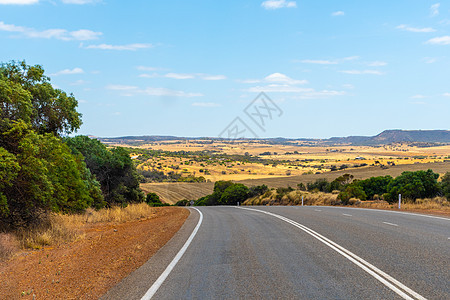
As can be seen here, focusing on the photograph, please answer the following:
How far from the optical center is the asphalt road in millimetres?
6102

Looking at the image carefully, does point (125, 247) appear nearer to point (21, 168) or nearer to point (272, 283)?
point (21, 168)

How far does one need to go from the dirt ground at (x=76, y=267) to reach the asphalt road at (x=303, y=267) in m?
0.44

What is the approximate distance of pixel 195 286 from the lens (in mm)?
6508

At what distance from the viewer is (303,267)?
7.77 m

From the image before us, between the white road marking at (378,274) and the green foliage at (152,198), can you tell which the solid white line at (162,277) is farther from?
the green foliage at (152,198)

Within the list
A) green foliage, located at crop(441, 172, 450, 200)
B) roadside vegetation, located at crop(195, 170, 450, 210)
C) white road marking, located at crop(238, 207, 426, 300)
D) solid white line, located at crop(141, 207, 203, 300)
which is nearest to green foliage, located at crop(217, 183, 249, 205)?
roadside vegetation, located at crop(195, 170, 450, 210)

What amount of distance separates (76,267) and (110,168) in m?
21.2

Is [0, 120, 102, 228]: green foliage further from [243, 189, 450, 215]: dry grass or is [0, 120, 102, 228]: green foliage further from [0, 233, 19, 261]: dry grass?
[243, 189, 450, 215]: dry grass

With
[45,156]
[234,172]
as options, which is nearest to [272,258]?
[45,156]

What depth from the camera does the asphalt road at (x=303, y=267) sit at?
20.0ft

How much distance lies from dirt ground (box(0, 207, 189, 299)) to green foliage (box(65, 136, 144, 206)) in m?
15.5

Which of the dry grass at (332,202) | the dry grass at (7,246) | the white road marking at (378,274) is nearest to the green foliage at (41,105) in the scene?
the dry grass at (7,246)

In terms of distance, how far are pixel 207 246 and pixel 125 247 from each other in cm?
220

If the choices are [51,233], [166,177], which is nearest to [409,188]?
[51,233]
